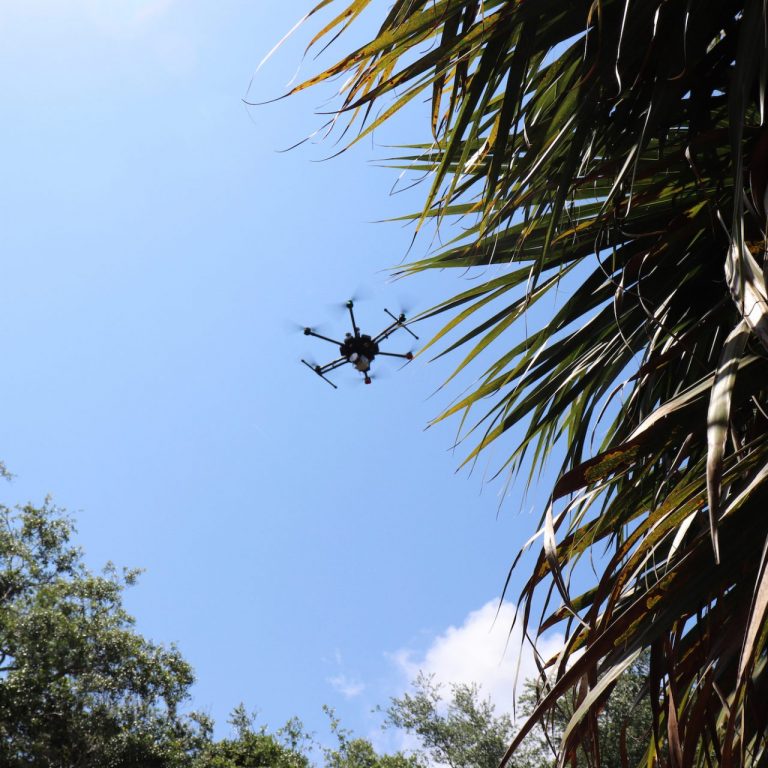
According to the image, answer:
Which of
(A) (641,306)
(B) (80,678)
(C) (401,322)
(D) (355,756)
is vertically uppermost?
(B) (80,678)

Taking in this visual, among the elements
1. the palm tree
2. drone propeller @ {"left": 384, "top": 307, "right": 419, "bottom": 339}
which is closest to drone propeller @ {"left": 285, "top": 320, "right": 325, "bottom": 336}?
drone propeller @ {"left": 384, "top": 307, "right": 419, "bottom": 339}

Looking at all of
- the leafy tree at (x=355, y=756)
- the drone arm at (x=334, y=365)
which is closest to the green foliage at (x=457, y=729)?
the leafy tree at (x=355, y=756)

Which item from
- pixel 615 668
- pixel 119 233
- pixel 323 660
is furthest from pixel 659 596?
pixel 323 660

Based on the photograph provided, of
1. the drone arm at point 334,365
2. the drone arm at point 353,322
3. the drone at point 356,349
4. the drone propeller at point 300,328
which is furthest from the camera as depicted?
the drone propeller at point 300,328

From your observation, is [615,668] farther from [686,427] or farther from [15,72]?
[15,72]

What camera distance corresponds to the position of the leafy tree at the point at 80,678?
40.6ft

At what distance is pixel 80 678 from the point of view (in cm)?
1284

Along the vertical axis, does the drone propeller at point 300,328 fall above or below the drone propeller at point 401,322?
above

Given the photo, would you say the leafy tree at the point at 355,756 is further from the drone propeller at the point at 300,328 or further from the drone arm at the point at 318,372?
the drone propeller at the point at 300,328

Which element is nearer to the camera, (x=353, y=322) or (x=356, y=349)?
(x=356, y=349)

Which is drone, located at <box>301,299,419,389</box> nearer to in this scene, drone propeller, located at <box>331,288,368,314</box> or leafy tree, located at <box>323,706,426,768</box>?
drone propeller, located at <box>331,288,368,314</box>

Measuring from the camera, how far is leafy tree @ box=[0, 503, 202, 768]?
40.6 ft

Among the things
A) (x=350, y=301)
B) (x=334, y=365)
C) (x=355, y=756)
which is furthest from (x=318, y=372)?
(x=355, y=756)

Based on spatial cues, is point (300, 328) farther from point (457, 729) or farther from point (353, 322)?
point (457, 729)
